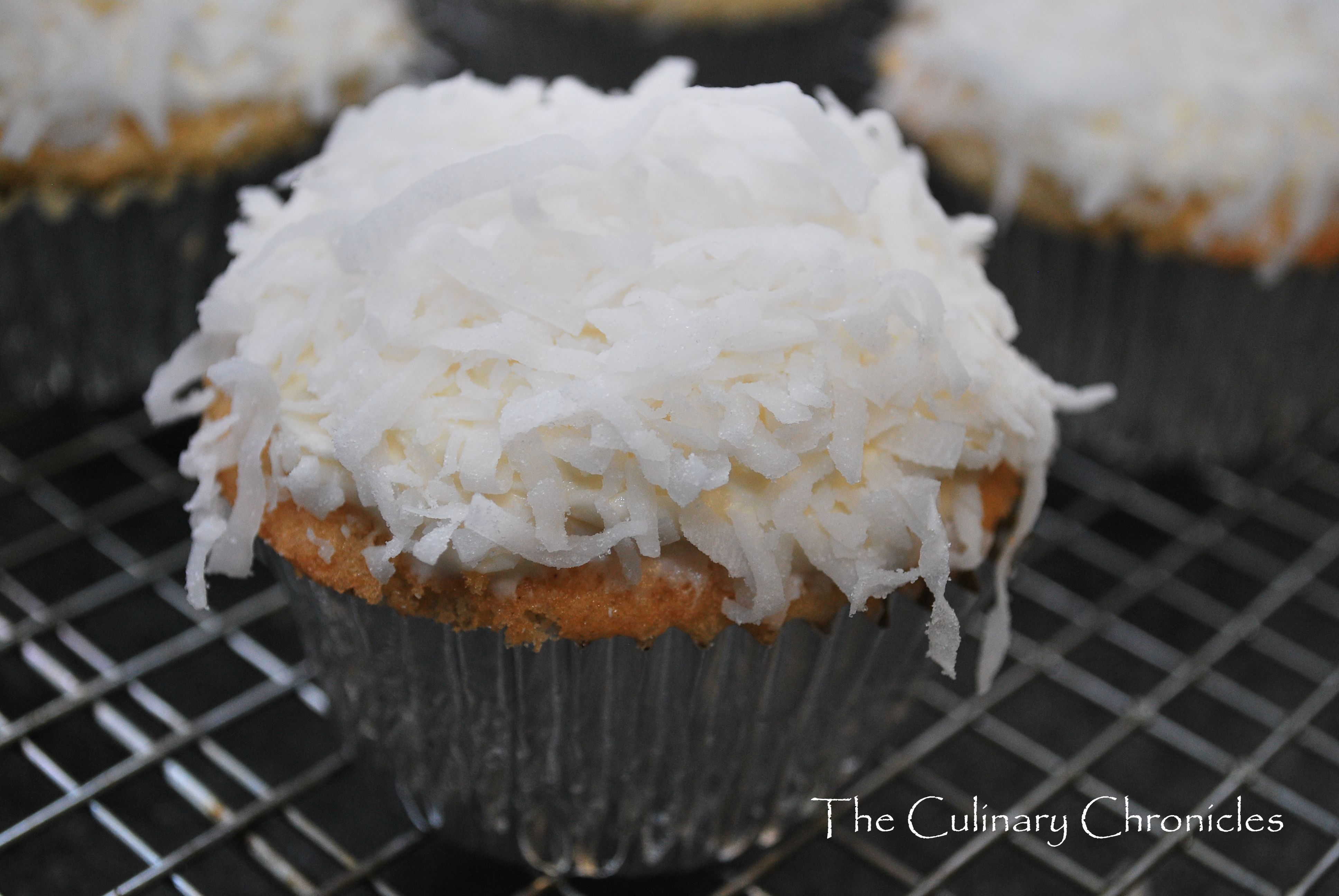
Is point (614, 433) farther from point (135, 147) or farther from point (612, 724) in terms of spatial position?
point (135, 147)

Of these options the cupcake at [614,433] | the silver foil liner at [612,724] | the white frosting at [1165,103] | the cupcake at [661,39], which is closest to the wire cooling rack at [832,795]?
the silver foil liner at [612,724]

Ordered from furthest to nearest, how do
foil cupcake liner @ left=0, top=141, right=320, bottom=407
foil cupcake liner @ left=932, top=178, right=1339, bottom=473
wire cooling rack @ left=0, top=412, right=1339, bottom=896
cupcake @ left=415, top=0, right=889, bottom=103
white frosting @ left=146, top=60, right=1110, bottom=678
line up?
cupcake @ left=415, top=0, right=889, bottom=103 → foil cupcake liner @ left=932, top=178, right=1339, bottom=473 → foil cupcake liner @ left=0, top=141, right=320, bottom=407 → wire cooling rack @ left=0, top=412, right=1339, bottom=896 → white frosting @ left=146, top=60, right=1110, bottom=678

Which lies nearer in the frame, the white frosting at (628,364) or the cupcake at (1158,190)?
the white frosting at (628,364)

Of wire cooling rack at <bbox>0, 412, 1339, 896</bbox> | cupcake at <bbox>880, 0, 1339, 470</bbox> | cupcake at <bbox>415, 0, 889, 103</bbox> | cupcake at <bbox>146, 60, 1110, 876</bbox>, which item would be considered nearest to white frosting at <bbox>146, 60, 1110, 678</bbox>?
cupcake at <bbox>146, 60, 1110, 876</bbox>

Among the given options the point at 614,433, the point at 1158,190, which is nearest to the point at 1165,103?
the point at 1158,190

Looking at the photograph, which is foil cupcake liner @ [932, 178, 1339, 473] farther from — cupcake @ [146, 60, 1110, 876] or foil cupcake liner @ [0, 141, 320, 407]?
foil cupcake liner @ [0, 141, 320, 407]

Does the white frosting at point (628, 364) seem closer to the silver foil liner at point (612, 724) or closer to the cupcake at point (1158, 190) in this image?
the silver foil liner at point (612, 724)

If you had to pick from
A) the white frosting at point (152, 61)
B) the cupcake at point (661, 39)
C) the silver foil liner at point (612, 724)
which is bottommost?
the silver foil liner at point (612, 724)
